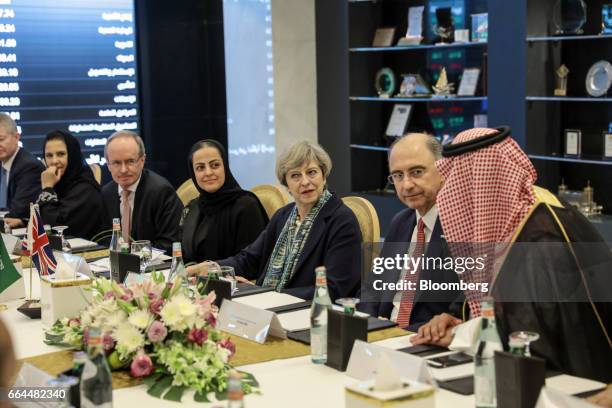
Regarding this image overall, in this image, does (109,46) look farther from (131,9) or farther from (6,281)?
(6,281)

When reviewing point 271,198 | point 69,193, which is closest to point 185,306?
point 271,198

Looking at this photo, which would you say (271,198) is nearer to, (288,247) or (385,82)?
(288,247)

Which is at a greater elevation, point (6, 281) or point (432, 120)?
point (432, 120)

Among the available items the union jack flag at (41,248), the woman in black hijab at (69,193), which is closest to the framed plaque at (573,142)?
the woman in black hijab at (69,193)

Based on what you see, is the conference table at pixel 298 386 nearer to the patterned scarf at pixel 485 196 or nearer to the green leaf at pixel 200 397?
the green leaf at pixel 200 397

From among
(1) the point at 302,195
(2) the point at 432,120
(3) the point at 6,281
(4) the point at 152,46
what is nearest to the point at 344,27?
(2) the point at 432,120

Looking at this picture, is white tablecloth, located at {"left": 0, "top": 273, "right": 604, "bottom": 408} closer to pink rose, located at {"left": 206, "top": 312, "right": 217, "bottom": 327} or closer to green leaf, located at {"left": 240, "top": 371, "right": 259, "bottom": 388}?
green leaf, located at {"left": 240, "top": 371, "right": 259, "bottom": 388}

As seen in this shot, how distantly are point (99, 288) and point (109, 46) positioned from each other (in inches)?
228

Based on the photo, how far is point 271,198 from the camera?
16.6 feet

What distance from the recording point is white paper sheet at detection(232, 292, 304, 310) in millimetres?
3435

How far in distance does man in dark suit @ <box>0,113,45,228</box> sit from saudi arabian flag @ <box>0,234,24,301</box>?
8.30ft

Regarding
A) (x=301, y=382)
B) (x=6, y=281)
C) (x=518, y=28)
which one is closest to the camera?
(x=301, y=382)

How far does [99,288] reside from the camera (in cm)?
265

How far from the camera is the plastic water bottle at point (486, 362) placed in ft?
6.60
